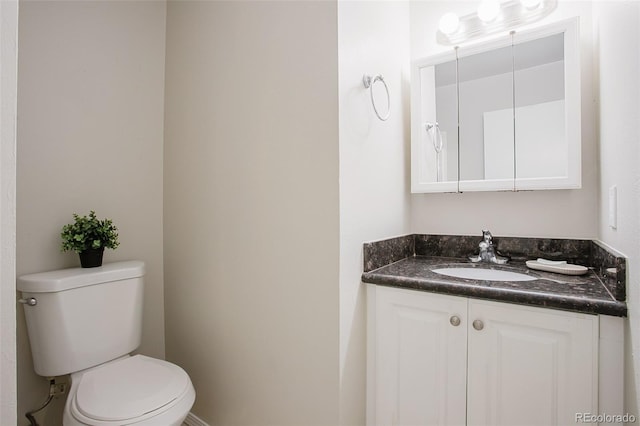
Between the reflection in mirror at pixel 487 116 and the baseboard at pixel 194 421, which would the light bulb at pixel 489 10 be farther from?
the baseboard at pixel 194 421

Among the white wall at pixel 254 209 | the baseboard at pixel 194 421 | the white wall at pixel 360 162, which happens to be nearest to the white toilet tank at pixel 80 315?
the white wall at pixel 254 209

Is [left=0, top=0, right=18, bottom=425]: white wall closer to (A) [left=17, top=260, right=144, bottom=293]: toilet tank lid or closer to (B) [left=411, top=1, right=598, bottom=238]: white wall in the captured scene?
(A) [left=17, top=260, right=144, bottom=293]: toilet tank lid

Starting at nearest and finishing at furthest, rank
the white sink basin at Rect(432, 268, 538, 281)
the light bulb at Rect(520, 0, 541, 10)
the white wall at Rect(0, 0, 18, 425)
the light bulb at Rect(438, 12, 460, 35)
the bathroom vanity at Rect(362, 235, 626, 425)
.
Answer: the white wall at Rect(0, 0, 18, 425)
the bathroom vanity at Rect(362, 235, 626, 425)
the white sink basin at Rect(432, 268, 538, 281)
the light bulb at Rect(520, 0, 541, 10)
the light bulb at Rect(438, 12, 460, 35)

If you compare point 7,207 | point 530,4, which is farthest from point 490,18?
point 7,207

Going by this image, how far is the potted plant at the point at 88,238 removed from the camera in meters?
1.34

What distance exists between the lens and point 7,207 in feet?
2.18

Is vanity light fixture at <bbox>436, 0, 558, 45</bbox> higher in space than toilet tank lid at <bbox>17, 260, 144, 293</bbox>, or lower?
higher

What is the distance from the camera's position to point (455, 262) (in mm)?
1558

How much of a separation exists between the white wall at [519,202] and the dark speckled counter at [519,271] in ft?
0.20

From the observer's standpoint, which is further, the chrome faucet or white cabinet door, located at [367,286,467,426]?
the chrome faucet

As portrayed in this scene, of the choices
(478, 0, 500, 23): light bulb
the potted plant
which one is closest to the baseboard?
the potted plant

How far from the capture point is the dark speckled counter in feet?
2.99

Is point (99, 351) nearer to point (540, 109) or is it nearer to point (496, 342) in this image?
point (496, 342)

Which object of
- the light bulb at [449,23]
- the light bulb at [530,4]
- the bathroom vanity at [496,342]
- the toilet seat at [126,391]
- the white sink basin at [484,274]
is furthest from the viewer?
the light bulb at [449,23]
